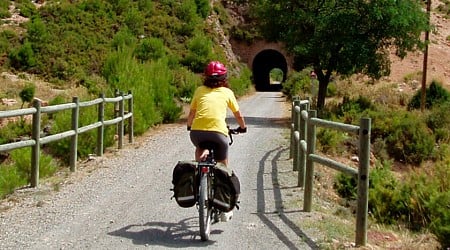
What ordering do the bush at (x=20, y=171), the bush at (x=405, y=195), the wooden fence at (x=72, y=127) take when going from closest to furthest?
the wooden fence at (x=72, y=127) < the bush at (x=405, y=195) < the bush at (x=20, y=171)

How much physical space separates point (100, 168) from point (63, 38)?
31.3m

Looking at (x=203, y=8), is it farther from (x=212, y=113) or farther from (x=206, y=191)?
(x=206, y=191)

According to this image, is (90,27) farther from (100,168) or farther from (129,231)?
(129,231)

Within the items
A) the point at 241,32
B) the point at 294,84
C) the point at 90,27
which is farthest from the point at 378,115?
the point at 241,32

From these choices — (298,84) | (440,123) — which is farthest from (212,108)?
(298,84)

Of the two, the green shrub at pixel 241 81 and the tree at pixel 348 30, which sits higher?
the tree at pixel 348 30

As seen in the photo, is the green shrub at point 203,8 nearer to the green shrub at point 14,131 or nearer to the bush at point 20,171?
the green shrub at point 14,131

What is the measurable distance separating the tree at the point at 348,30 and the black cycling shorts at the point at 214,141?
55.0 ft

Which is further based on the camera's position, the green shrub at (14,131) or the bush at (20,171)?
the green shrub at (14,131)

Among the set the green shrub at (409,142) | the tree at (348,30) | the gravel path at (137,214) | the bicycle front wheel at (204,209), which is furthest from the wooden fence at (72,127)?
the tree at (348,30)

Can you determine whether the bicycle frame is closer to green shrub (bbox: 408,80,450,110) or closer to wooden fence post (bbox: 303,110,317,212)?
wooden fence post (bbox: 303,110,317,212)

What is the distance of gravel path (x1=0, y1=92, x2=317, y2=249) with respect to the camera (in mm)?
7352

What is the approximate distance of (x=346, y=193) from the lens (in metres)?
12.2

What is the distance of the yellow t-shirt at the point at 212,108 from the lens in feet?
24.3
